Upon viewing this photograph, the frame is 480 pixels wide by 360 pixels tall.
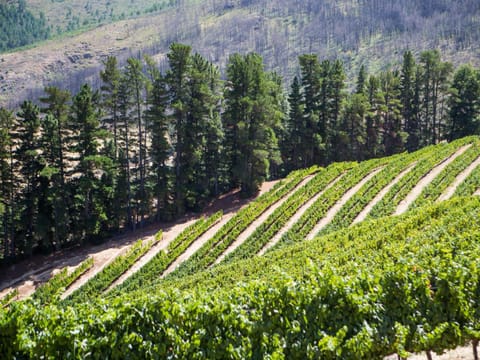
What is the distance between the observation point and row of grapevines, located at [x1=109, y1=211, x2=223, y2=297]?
78.8 feet

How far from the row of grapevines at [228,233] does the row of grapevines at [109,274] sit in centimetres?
441

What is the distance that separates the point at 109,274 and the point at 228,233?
941 cm

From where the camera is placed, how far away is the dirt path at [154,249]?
25.7 metres

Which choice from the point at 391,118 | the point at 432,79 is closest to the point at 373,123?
the point at 391,118

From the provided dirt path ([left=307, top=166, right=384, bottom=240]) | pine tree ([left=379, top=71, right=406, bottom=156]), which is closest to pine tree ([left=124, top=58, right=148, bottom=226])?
dirt path ([left=307, top=166, right=384, bottom=240])

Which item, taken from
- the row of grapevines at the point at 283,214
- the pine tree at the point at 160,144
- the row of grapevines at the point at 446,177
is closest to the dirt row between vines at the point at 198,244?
the row of grapevines at the point at 283,214

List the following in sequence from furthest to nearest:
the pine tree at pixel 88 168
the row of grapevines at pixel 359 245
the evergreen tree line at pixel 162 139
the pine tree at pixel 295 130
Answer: the pine tree at pixel 295 130 < the pine tree at pixel 88 168 < the evergreen tree line at pixel 162 139 < the row of grapevines at pixel 359 245

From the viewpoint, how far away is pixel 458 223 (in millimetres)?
14125

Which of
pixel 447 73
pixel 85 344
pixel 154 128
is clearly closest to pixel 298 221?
pixel 154 128

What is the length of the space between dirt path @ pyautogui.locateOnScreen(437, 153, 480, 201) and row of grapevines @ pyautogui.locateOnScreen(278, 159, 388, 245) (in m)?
8.06

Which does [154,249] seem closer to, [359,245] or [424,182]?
[359,245]

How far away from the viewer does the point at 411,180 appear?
3133cm

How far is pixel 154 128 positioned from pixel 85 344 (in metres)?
32.1

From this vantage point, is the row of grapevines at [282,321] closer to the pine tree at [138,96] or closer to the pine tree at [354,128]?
the pine tree at [138,96]
